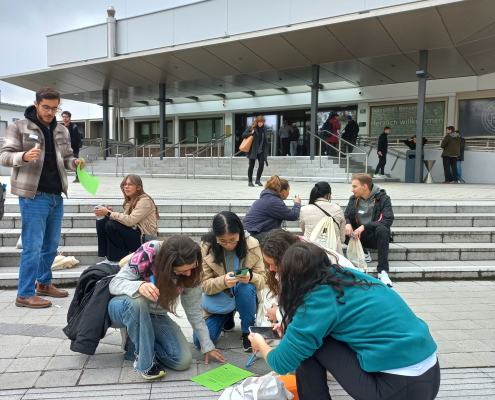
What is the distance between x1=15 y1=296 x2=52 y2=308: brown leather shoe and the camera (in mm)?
3963

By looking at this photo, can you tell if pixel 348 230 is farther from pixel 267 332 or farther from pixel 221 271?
pixel 267 332

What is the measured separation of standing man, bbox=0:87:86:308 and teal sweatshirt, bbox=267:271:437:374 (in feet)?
9.78

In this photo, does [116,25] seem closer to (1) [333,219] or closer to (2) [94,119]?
(2) [94,119]

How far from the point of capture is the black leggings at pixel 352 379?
5.99 ft

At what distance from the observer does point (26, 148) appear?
391 cm

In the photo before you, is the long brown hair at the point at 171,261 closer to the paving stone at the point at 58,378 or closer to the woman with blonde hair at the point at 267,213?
the paving stone at the point at 58,378

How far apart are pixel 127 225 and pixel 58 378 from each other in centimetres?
187

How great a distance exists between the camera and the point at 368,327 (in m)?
1.82

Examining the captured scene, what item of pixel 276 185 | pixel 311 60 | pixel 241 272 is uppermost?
pixel 311 60

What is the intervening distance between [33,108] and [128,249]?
1636mm

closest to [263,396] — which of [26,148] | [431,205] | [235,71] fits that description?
[26,148]

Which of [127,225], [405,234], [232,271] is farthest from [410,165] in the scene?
[232,271]

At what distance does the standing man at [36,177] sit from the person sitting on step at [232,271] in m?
1.71

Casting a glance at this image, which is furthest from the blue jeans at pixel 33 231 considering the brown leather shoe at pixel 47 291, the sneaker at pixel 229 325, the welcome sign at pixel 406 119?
the welcome sign at pixel 406 119
